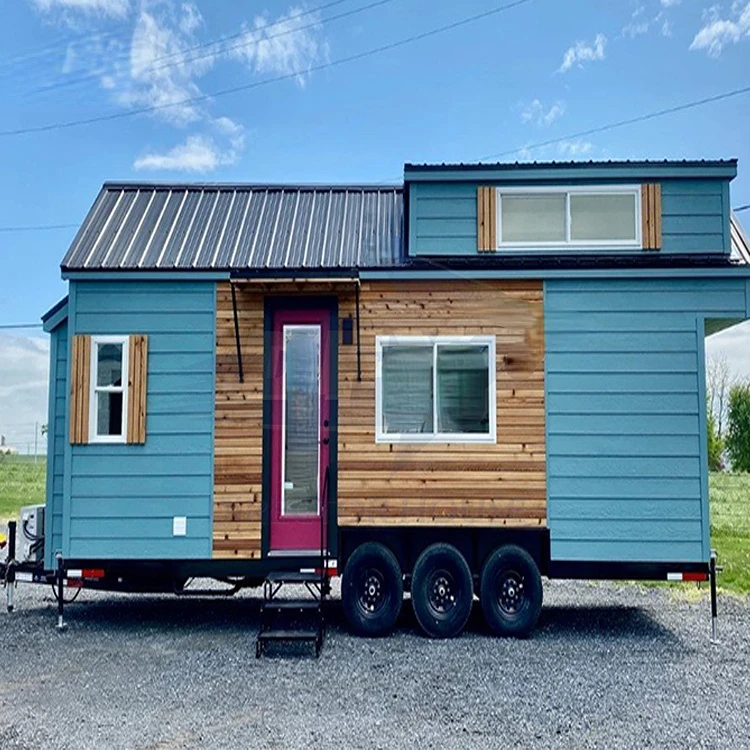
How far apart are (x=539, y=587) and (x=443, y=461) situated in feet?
4.62

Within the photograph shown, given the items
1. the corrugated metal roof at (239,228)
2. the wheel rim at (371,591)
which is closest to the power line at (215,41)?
the corrugated metal roof at (239,228)

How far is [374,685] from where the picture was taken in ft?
16.8

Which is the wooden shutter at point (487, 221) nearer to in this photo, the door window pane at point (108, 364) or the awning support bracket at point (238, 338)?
the awning support bracket at point (238, 338)

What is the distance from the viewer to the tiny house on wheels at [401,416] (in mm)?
6461

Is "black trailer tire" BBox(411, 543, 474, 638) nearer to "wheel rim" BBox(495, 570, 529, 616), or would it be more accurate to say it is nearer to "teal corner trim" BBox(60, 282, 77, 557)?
"wheel rim" BBox(495, 570, 529, 616)

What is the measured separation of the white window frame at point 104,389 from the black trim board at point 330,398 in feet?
4.21

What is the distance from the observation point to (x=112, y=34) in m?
12.5

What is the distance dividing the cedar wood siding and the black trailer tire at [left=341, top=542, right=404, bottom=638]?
0.32m

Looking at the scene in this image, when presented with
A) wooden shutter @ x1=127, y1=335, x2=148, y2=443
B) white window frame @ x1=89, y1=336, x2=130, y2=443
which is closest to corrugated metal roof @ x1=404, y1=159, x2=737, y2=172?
wooden shutter @ x1=127, y1=335, x2=148, y2=443

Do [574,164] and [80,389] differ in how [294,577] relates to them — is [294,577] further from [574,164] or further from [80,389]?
[574,164]

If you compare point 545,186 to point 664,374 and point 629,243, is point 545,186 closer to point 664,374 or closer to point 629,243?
point 629,243

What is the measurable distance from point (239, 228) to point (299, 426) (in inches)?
88.0

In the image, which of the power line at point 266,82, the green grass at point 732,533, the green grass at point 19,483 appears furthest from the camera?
the green grass at point 19,483

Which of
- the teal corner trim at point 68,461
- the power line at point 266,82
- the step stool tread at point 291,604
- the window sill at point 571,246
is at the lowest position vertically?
the step stool tread at point 291,604
